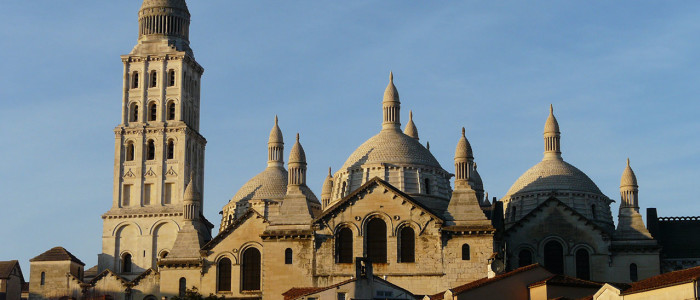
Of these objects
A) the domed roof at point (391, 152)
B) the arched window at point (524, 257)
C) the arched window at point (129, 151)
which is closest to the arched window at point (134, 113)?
the arched window at point (129, 151)

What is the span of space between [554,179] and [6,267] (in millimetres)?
43064

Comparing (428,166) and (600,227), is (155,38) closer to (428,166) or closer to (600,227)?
(428,166)

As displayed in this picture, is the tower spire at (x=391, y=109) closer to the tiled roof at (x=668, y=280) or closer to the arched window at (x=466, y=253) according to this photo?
the arched window at (x=466, y=253)

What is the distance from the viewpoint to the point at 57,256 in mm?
95562

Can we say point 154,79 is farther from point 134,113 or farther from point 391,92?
point 391,92

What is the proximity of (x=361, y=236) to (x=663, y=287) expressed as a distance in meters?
26.6

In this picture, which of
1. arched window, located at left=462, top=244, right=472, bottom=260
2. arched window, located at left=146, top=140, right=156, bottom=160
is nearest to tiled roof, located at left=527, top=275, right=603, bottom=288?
arched window, located at left=462, top=244, right=472, bottom=260

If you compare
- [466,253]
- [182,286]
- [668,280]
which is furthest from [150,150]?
[668,280]

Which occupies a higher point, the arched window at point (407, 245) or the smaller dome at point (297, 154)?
the smaller dome at point (297, 154)

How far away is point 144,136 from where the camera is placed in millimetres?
103688

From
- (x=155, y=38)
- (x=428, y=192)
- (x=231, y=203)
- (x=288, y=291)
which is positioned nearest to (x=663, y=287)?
(x=288, y=291)

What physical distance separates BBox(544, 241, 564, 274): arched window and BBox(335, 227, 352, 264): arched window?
12973 mm

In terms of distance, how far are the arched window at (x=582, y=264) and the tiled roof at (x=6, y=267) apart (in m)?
44.9

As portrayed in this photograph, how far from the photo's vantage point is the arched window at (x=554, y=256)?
266 ft
